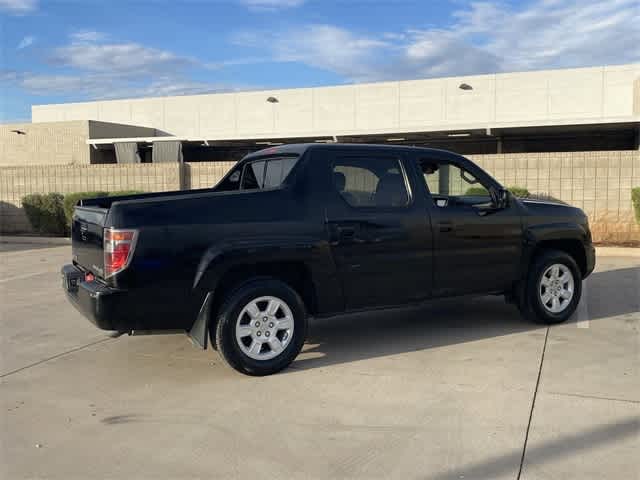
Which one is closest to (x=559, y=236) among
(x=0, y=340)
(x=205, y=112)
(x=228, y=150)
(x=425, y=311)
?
(x=425, y=311)

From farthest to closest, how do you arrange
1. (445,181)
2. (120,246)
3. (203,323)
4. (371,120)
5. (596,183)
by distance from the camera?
(371,120) < (596,183) < (445,181) < (203,323) < (120,246)

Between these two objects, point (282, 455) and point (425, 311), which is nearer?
point (282, 455)

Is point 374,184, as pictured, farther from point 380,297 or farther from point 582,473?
point 582,473

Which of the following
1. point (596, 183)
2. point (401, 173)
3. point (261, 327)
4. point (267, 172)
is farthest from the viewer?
point (596, 183)

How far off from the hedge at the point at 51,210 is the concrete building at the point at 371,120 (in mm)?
9081

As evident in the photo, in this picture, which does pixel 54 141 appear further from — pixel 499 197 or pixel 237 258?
pixel 237 258

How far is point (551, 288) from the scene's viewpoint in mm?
6996

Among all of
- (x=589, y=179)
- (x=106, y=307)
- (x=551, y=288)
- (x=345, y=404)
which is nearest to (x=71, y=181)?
(x=589, y=179)

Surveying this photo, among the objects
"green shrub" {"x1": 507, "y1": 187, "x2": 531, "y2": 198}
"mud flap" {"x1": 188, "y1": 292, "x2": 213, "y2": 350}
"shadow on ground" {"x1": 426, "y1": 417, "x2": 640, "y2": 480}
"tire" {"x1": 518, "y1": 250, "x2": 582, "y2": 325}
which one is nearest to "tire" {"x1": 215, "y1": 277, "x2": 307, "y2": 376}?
"mud flap" {"x1": 188, "y1": 292, "x2": 213, "y2": 350}

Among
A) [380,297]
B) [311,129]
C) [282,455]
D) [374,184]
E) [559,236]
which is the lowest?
[282,455]

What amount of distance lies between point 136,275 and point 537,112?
83.1 feet

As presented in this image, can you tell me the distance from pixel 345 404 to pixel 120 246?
→ 204cm

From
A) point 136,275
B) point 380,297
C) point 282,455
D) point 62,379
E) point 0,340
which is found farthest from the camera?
point 0,340

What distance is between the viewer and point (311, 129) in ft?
99.8
